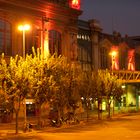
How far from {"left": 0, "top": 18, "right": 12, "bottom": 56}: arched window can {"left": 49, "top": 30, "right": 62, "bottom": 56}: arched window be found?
8.33 m

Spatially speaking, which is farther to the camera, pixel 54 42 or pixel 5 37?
pixel 54 42

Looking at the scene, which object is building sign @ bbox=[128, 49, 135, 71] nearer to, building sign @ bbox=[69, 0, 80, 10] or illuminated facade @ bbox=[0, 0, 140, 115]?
illuminated facade @ bbox=[0, 0, 140, 115]

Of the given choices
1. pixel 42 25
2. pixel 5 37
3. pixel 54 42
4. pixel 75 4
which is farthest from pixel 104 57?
pixel 5 37

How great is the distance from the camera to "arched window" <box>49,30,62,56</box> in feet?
201

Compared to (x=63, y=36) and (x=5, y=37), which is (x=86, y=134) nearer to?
(x=5, y=37)

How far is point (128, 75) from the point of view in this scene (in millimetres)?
73500

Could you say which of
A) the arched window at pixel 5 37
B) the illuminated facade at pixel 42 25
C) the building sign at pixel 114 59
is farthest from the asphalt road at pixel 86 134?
the building sign at pixel 114 59

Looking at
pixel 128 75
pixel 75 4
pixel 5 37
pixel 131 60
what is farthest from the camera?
pixel 131 60

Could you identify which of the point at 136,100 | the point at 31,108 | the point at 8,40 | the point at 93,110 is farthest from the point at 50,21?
the point at 136,100

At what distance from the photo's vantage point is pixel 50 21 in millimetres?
61000

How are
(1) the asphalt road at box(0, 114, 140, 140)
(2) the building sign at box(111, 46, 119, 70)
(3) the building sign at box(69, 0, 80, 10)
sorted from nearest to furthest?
(1) the asphalt road at box(0, 114, 140, 140)
(3) the building sign at box(69, 0, 80, 10)
(2) the building sign at box(111, 46, 119, 70)

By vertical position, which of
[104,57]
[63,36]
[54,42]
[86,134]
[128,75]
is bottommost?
[86,134]

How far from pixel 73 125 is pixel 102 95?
507 inches

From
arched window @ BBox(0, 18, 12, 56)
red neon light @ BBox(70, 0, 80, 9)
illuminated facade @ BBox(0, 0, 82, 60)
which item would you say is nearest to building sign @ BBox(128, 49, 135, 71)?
illuminated facade @ BBox(0, 0, 82, 60)
